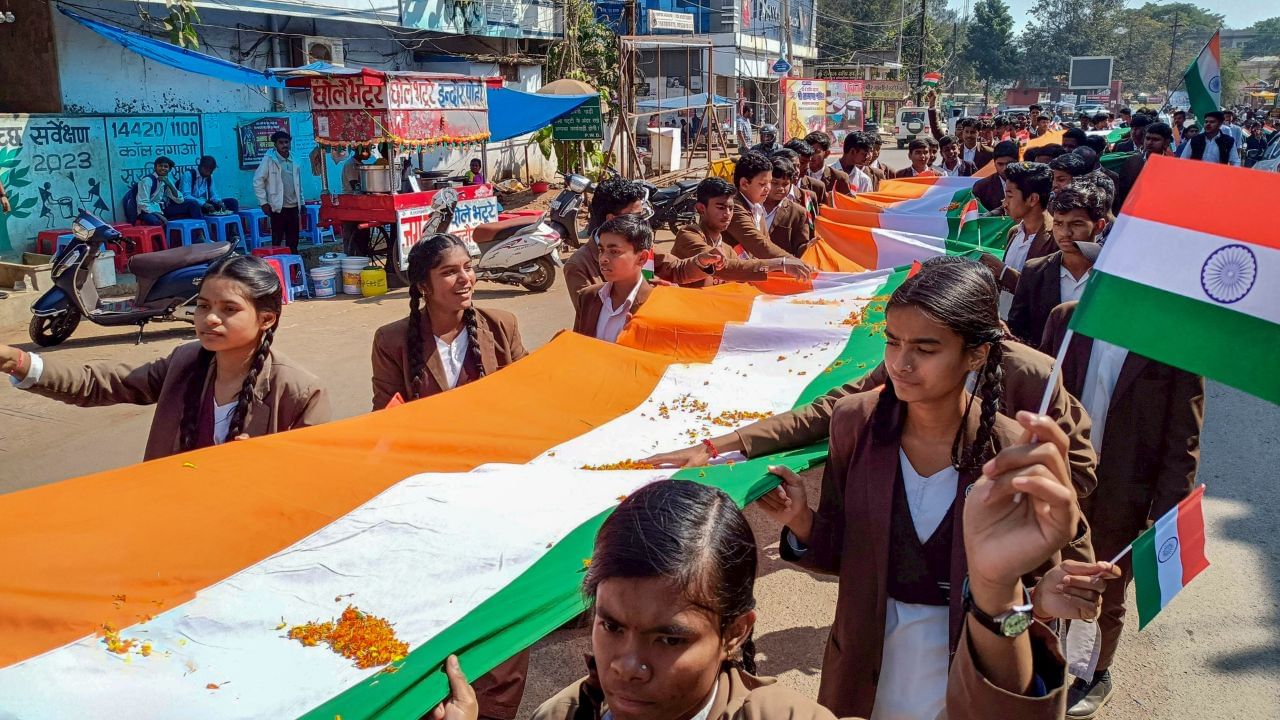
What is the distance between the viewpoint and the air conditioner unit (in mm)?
16203

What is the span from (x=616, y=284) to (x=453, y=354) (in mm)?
975

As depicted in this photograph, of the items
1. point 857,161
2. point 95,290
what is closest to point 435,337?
point 95,290

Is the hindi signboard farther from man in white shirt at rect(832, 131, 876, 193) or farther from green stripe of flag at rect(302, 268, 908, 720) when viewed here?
green stripe of flag at rect(302, 268, 908, 720)

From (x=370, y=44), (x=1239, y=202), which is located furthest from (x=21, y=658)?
(x=370, y=44)

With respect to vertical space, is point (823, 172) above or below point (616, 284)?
above

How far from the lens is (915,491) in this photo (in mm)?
2273

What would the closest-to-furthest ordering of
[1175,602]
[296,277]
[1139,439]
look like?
[1139,439] → [1175,602] → [296,277]

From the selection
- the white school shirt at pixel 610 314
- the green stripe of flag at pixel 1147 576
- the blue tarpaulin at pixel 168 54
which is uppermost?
the blue tarpaulin at pixel 168 54

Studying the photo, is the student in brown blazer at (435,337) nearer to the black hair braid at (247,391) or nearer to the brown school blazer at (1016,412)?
the black hair braid at (247,391)

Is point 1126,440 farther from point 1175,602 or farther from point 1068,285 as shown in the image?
point 1175,602

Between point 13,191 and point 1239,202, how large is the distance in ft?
40.9

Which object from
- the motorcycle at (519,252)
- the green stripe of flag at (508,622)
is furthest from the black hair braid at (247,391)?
the motorcycle at (519,252)

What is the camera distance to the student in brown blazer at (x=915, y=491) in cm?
220

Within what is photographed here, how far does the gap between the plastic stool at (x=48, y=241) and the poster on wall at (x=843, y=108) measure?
894 inches
